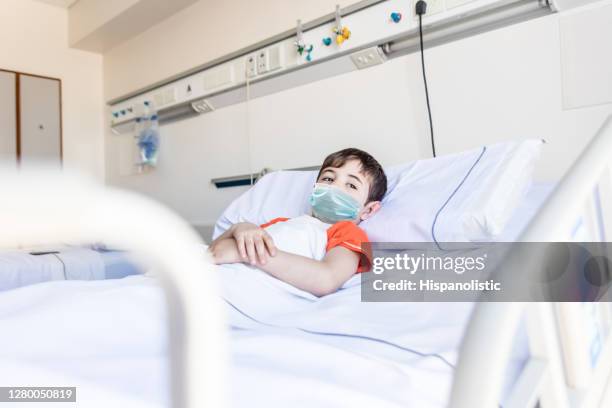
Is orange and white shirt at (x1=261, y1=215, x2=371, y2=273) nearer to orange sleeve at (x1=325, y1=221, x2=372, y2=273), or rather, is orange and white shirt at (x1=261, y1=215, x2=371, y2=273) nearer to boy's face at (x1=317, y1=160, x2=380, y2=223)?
orange sleeve at (x1=325, y1=221, x2=372, y2=273)

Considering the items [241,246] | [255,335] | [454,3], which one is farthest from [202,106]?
[255,335]

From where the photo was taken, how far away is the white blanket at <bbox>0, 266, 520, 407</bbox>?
0.52m

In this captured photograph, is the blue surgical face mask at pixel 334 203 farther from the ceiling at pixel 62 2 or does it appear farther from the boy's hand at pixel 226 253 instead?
the ceiling at pixel 62 2

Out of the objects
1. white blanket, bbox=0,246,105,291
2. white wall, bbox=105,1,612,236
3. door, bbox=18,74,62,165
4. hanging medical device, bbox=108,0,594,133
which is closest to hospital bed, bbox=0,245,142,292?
white blanket, bbox=0,246,105,291

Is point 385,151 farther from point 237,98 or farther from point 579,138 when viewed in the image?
point 237,98

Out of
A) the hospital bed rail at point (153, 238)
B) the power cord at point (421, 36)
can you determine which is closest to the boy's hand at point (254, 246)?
the hospital bed rail at point (153, 238)

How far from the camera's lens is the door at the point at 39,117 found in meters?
3.18

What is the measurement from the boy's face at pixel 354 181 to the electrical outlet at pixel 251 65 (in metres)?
1.16

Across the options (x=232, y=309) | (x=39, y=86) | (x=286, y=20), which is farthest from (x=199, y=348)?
(x=39, y=86)

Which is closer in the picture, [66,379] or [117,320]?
[66,379]

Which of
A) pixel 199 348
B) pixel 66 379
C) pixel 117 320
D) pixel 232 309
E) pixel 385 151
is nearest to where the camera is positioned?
pixel 199 348

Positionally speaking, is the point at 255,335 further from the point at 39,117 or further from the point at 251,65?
the point at 39,117

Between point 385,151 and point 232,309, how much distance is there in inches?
45.8

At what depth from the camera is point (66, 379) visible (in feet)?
1.62
